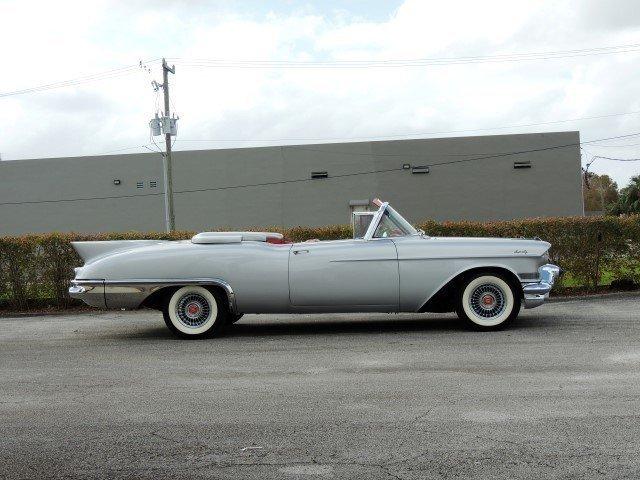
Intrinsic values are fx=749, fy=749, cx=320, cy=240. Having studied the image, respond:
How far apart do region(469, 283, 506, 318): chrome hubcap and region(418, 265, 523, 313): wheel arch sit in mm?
178

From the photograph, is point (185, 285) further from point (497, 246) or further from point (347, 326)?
point (497, 246)

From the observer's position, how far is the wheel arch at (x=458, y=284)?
8930mm

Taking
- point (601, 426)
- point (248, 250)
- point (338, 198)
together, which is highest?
point (338, 198)

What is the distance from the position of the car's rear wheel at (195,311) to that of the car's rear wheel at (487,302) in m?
2.91

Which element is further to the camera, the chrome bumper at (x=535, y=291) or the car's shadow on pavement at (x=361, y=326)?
the car's shadow on pavement at (x=361, y=326)

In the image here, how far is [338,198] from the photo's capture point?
1513 inches

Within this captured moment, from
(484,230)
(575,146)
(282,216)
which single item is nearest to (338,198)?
(282,216)

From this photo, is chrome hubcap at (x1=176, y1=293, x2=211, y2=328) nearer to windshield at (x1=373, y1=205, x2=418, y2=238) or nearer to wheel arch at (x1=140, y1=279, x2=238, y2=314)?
wheel arch at (x1=140, y1=279, x2=238, y2=314)

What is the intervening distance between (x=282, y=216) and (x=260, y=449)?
3422 cm

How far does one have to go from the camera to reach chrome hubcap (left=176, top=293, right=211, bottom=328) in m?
9.10

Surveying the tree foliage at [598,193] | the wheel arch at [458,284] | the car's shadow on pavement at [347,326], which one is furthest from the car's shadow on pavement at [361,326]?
the tree foliage at [598,193]

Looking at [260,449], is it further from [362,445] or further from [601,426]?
[601,426]

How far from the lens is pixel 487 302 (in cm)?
904

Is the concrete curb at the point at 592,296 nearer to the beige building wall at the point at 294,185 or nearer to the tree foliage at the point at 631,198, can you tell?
the beige building wall at the point at 294,185
